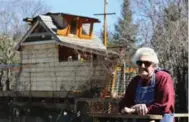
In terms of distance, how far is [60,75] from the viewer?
15773 mm

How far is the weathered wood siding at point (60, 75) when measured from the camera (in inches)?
540

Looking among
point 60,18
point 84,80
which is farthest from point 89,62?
point 60,18

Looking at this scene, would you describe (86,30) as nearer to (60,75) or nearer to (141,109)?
(60,75)

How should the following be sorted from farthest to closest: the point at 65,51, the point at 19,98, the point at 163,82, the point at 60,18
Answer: the point at 60,18, the point at 65,51, the point at 19,98, the point at 163,82

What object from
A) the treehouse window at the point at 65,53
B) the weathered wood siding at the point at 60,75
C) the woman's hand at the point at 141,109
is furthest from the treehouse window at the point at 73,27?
the woman's hand at the point at 141,109

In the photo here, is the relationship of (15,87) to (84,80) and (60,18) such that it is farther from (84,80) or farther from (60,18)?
(60,18)

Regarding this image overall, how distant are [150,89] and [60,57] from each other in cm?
1736

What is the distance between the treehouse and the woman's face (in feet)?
30.5

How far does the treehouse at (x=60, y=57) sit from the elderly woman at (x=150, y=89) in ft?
30.4

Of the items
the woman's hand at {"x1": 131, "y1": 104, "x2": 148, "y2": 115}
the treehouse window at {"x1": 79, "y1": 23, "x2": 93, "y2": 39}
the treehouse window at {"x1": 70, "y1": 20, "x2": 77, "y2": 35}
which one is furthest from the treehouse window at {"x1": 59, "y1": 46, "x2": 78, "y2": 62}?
the woman's hand at {"x1": 131, "y1": 104, "x2": 148, "y2": 115}

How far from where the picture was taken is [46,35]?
21.8 m

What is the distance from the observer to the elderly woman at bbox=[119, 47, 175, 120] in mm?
3771

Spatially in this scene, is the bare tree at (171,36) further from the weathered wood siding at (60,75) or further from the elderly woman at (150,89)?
the elderly woman at (150,89)

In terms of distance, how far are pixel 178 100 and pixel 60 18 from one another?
11.7 meters
